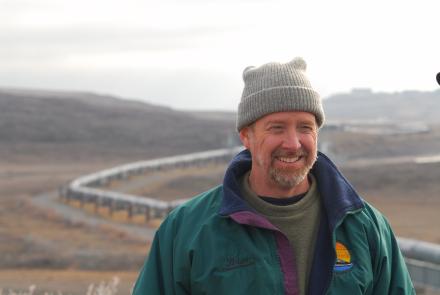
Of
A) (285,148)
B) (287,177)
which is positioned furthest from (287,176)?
(285,148)

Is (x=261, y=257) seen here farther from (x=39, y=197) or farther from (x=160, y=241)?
(x=39, y=197)

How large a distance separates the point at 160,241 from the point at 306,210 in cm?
60

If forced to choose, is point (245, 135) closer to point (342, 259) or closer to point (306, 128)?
point (306, 128)

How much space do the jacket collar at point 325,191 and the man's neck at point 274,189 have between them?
0.07 metres

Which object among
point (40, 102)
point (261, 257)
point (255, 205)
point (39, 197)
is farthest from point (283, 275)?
point (40, 102)

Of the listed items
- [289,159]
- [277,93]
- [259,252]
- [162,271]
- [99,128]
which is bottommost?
[99,128]

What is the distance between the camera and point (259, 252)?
328 cm

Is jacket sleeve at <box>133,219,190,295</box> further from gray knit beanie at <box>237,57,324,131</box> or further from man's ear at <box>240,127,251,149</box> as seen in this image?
gray knit beanie at <box>237,57,324,131</box>

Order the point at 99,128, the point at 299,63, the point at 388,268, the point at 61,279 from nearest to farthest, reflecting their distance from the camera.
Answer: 1. the point at 388,268
2. the point at 299,63
3. the point at 61,279
4. the point at 99,128

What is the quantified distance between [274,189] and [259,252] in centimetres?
29

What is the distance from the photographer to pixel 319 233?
341cm

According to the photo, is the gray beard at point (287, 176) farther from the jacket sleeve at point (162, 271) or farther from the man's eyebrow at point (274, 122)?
the jacket sleeve at point (162, 271)

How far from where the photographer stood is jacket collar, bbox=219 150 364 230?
3354 millimetres

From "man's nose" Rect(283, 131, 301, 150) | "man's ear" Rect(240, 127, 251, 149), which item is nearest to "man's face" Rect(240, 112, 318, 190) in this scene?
"man's nose" Rect(283, 131, 301, 150)
